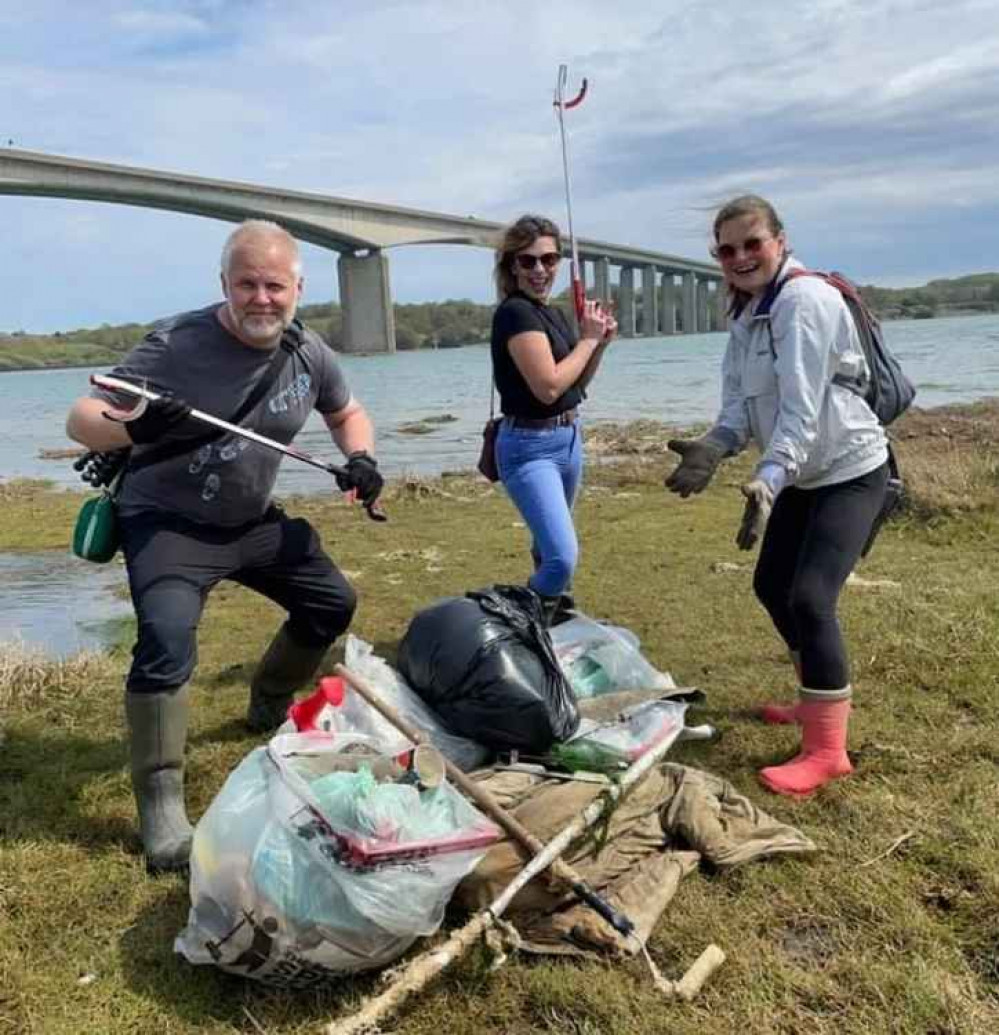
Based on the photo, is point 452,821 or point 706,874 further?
point 706,874

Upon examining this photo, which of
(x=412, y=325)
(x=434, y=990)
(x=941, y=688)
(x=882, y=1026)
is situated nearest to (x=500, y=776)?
(x=434, y=990)

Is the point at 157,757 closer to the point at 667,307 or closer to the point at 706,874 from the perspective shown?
the point at 706,874

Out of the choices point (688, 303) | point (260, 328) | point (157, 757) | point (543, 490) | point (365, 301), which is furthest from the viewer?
point (688, 303)

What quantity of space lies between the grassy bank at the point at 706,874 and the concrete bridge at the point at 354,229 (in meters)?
16.8

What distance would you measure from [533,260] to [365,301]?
57.7 meters

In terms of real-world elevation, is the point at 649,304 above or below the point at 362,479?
above

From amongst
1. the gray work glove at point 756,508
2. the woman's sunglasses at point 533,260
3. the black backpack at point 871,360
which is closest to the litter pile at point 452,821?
the gray work glove at point 756,508

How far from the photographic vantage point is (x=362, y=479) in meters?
3.72

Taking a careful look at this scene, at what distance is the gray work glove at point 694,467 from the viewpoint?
3535 millimetres

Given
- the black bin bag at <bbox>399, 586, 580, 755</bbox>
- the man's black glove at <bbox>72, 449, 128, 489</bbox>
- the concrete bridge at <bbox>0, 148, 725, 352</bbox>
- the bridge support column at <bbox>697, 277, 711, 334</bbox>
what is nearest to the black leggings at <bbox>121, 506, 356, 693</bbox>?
the man's black glove at <bbox>72, 449, 128, 489</bbox>

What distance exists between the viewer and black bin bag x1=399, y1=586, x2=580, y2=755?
331 cm

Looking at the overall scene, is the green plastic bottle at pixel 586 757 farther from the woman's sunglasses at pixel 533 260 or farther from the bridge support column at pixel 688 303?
the bridge support column at pixel 688 303

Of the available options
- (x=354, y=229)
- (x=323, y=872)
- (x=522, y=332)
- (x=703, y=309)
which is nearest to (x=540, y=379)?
(x=522, y=332)

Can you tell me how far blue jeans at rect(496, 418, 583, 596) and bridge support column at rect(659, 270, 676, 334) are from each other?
77480mm
